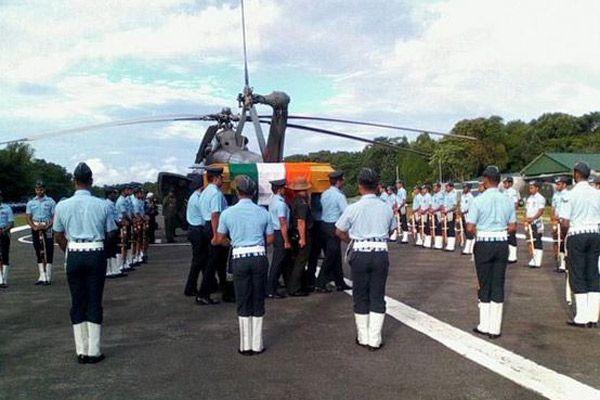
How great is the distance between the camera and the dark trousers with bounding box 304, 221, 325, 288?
34.6 ft

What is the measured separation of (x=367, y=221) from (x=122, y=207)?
8.96m

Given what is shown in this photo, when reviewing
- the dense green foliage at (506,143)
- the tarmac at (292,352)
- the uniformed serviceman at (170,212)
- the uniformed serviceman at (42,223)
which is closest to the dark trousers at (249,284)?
the tarmac at (292,352)

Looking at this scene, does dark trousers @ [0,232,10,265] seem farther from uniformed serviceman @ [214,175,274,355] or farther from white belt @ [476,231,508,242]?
white belt @ [476,231,508,242]

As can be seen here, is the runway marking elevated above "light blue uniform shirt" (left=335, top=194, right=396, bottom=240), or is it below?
below

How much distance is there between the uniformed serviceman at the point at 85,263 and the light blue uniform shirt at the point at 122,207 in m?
7.54

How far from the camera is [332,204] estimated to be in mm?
10352

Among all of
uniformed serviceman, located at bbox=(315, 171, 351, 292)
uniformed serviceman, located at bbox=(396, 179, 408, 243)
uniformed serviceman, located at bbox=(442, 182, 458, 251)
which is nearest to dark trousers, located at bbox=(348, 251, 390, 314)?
uniformed serviceman, located at bbox=(315, 171, 351, 292)

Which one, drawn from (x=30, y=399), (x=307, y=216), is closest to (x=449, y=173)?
(x=307, y=216)

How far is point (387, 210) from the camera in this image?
6746 millimetres

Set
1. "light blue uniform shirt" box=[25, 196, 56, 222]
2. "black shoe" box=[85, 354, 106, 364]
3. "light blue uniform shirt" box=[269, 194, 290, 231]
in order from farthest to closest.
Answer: "light blue uniform shirt" box=[25, 196, 56, 222]
"light blue uniform shirt" box=[269, 194, 290, 231]
"black shoe" box=[85, 354, 106, 364]

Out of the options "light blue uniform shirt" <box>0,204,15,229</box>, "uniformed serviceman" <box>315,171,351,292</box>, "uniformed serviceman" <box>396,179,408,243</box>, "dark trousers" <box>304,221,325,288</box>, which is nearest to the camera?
"uniformed serviceman" <box>315,171,351,292</box>

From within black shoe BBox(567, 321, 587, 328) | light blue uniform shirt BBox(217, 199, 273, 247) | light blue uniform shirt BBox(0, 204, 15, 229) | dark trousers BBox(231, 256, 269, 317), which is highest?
light blue uniform shirt BBox(217, 199, 273, 247)

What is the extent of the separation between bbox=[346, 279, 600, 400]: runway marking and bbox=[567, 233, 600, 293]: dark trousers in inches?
66.4

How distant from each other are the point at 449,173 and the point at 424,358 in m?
73.8
